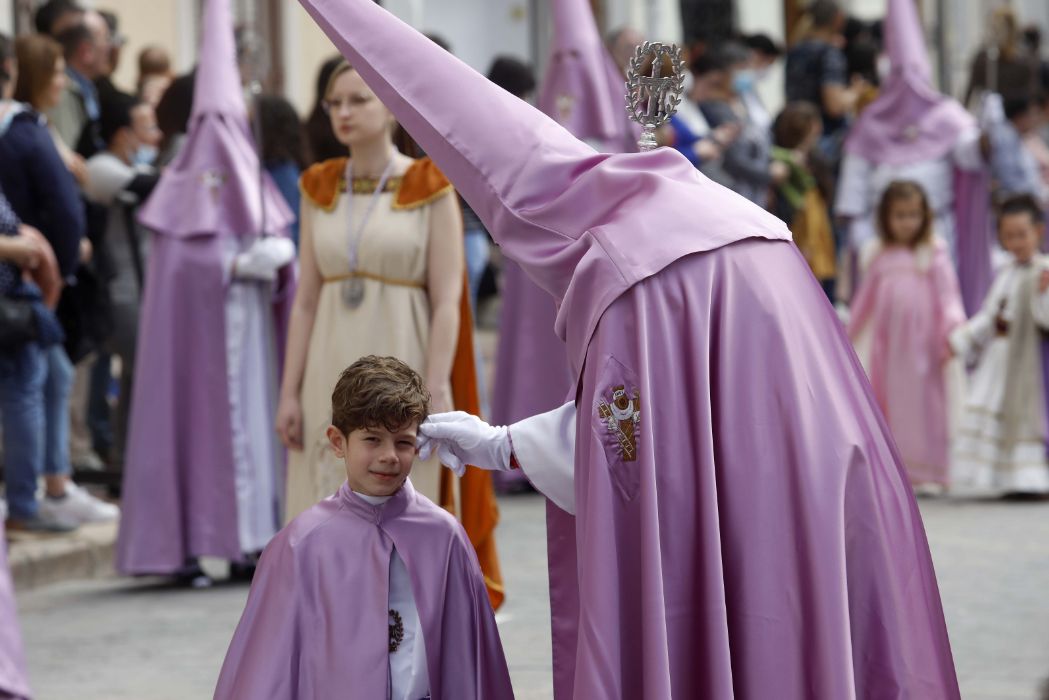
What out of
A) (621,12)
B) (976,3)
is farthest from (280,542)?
(976,3)

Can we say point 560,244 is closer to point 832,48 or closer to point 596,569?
point 596,569

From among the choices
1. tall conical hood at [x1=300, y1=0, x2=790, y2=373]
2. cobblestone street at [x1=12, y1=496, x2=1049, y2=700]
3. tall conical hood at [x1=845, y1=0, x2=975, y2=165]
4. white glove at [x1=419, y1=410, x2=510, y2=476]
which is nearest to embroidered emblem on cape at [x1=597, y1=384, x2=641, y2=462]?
tall conical hood at [x1=300, y1=0, x2=790, y2=373]

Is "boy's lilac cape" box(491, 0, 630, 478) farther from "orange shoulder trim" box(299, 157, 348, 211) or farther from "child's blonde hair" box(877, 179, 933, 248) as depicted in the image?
"orange shoulder trim" box(299, 157, 348, 211)

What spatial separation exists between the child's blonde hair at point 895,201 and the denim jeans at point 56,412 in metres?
→ 4.16

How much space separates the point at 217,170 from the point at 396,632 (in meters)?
4.03

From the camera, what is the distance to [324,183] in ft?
19.2

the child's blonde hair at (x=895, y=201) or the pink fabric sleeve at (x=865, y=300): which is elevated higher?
the child's blonde hair at (x=895, y=201)

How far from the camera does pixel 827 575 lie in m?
3.45

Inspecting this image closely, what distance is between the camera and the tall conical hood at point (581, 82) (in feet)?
31.6

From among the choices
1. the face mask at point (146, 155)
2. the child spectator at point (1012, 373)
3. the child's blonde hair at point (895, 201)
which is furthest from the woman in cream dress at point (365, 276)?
the child spectator at point (1012, 373)

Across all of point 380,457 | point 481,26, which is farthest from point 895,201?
point 481,26

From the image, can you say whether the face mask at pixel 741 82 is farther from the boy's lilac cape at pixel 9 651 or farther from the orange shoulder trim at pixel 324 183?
the boy's lilac cape at pixel 9 651

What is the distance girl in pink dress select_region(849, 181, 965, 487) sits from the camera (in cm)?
999

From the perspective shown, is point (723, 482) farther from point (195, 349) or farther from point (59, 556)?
point (59, 556)
